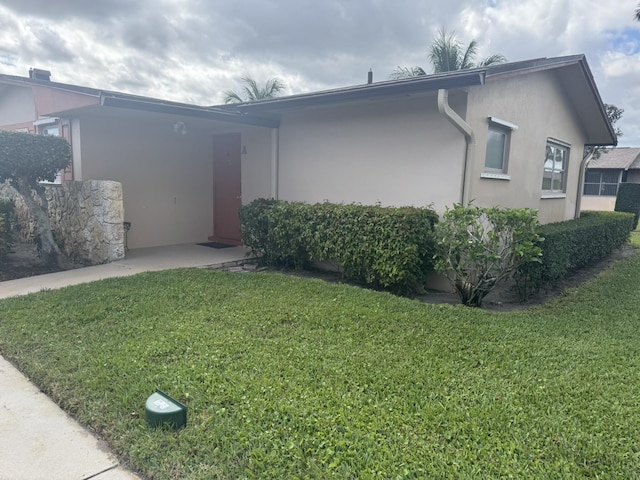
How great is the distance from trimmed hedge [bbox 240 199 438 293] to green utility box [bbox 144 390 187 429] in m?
→ 3.75

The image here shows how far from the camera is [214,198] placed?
1038 centimetres

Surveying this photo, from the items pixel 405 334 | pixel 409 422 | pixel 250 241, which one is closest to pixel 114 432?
pixel 409 422

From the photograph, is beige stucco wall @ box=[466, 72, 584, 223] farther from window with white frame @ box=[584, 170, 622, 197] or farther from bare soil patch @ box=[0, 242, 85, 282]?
window with white frame @ box=[584, 170, 622, 197]

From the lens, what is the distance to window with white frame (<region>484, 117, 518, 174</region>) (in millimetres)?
6968

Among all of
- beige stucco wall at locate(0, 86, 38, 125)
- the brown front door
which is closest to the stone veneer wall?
the brown front door

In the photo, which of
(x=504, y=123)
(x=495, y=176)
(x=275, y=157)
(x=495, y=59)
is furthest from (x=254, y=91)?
(x=495, y=176)

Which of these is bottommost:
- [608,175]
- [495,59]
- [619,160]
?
[608,175]

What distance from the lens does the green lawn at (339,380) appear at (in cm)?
243

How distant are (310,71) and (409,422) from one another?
20.5 metres

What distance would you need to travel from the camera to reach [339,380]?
3275mm

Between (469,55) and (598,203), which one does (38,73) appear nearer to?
(469,55)

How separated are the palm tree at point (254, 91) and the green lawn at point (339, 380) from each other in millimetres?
20461

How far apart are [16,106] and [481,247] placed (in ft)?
39.9

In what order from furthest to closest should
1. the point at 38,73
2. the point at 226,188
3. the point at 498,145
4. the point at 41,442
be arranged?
the point at 38,73
the point at 226,188
the point at 498,145
the point at 41,442
